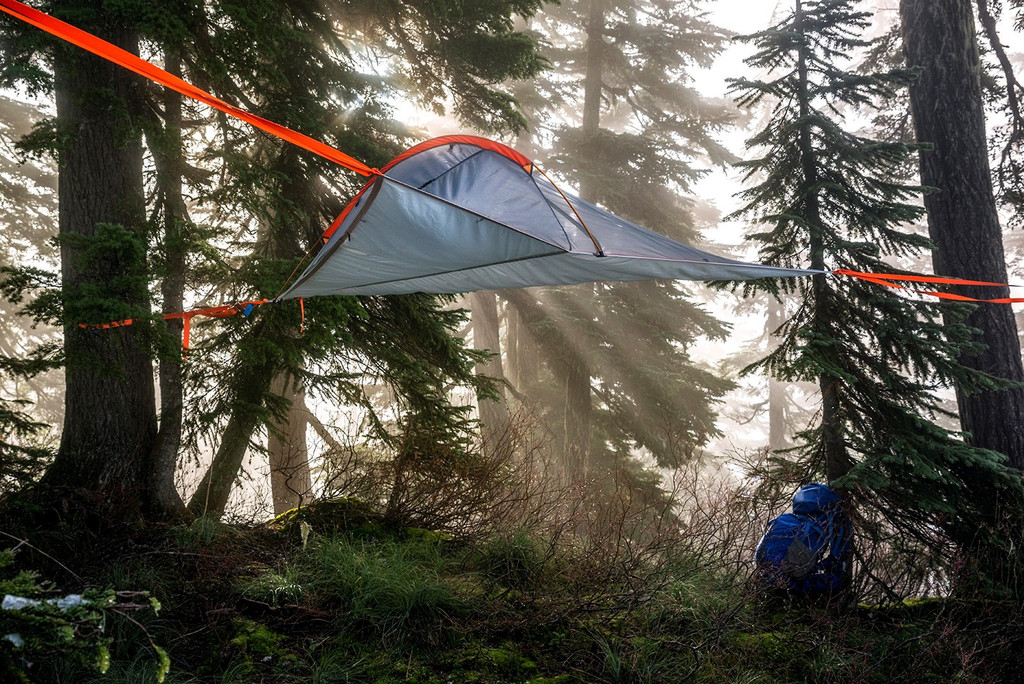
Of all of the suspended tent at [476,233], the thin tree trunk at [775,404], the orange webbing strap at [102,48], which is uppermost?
the orange webbing strap at [102,48]

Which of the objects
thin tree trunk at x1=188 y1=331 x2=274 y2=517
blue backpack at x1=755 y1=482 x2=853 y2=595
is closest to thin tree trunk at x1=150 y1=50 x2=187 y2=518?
thin tree trunk at x1=188 y1=331 x2=274 y2=517

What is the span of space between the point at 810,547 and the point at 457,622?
7.22ft

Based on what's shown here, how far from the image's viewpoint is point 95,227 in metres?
3.12

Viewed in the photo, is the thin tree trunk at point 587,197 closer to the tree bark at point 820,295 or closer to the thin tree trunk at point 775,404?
the tree bark at point 820,295

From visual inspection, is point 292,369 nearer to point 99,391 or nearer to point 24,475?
point 99,391

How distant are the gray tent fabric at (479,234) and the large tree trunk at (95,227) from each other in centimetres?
122

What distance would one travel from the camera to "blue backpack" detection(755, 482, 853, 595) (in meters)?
3.29

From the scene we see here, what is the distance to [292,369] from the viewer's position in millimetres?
3549

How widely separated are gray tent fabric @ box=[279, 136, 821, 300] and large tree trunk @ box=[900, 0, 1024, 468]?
7.87 feet

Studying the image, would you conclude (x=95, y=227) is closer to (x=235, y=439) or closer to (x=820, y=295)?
(x=235, y=439)

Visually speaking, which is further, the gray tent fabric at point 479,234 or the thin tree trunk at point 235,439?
the thin tree trunk at point 235,439

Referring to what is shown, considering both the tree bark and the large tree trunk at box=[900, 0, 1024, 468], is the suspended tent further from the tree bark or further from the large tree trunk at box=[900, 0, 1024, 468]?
the large tree trunk at box=[900, 0, 1024, 468]

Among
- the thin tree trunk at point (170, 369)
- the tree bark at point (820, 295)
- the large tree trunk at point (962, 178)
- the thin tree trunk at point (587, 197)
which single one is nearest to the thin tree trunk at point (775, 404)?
the thin tree trunk at point (587, 197)

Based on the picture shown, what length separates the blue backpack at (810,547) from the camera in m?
3.29
